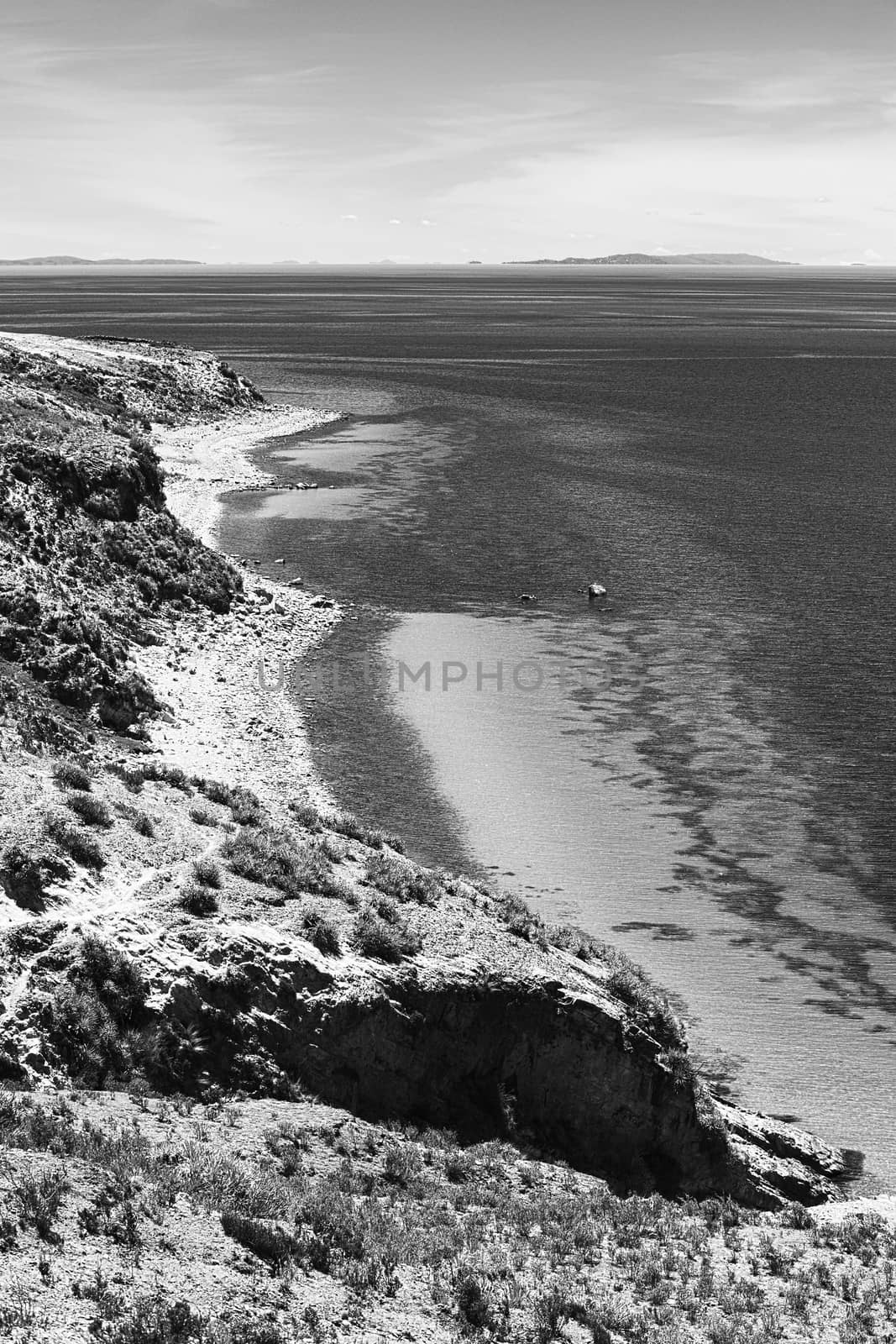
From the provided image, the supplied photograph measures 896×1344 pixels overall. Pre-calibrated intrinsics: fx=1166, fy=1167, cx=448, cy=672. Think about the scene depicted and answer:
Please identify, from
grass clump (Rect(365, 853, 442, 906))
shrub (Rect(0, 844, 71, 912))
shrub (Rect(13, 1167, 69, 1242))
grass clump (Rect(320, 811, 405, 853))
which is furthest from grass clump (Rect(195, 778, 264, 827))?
shrub (Rect(13, 1167, 69, 1242))

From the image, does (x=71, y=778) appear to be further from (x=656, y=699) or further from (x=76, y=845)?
(x=656, y=699)

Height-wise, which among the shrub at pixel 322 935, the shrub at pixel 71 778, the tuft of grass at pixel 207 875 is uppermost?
the shrub at pixel 71 778

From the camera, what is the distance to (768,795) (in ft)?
119

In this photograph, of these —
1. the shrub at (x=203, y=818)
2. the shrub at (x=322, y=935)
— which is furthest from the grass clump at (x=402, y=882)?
the shrub at (x=203, y=818)

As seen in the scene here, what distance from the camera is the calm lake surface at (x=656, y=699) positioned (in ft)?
91.6

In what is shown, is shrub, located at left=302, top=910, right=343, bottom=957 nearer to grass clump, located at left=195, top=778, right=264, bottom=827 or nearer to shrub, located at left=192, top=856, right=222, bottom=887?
shrub, located at left=192, top=856, right=222, bottom=887

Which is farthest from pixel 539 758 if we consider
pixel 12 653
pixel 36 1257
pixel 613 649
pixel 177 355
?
pixel 177 355

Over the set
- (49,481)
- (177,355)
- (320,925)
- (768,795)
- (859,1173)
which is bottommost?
(859,1173)

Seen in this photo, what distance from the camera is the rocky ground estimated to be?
13828 millimetres

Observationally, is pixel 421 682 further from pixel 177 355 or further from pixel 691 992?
pixel 177 355

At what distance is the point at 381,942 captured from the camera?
21.2 meters

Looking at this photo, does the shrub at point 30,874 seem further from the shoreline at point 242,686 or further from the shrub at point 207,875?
the shoreline at point 242,686

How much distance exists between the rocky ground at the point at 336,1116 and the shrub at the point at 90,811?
0.09 m

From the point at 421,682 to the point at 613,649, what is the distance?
902 centimetres
